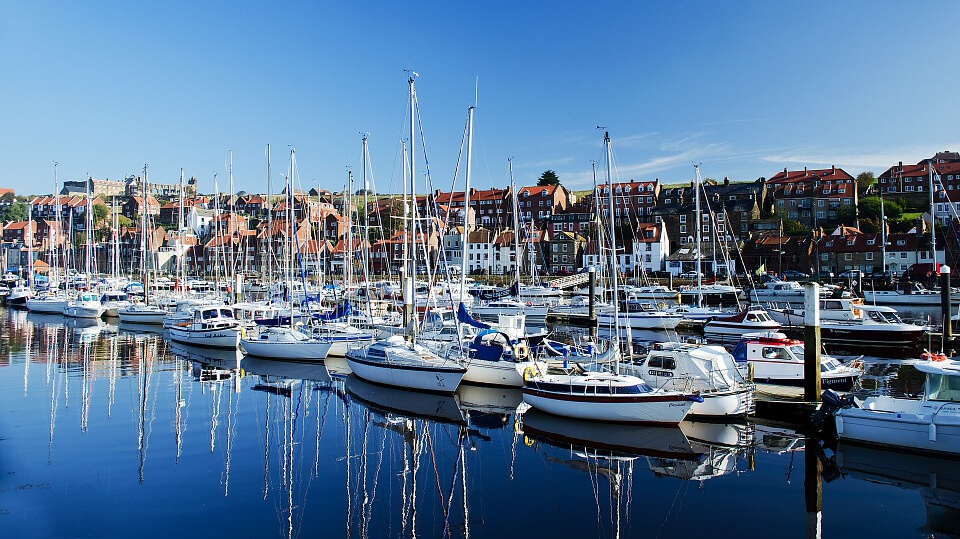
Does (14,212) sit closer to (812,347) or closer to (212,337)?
(212,337)

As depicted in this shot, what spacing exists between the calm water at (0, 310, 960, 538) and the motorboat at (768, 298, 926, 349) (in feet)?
48.7

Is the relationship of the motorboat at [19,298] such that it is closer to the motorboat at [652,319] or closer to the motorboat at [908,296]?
the motorboat at [652,319]

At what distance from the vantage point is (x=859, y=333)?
3866cm

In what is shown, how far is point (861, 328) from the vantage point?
38.6m

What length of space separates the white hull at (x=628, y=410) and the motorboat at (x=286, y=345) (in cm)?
1612

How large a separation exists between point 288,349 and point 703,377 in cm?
2084

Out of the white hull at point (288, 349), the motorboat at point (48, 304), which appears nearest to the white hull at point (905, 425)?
the white hull at point (288, 349)

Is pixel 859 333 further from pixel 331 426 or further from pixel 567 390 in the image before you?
pixel 331 426

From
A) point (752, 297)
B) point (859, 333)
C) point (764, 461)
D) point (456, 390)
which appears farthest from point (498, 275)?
point (764, 461)

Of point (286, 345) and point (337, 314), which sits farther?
point (337, 314)

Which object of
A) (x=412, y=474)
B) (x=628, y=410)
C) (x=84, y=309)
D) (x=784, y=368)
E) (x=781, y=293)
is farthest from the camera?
(x=781, y=293)

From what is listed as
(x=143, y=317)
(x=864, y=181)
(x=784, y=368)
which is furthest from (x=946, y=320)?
(x=864, y=181)

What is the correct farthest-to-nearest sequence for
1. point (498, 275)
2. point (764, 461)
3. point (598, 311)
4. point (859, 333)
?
point (498, 275)
point (598, 311)
point (859, 333)
point (764, 461)

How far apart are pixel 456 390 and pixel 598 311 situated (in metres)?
30.2
